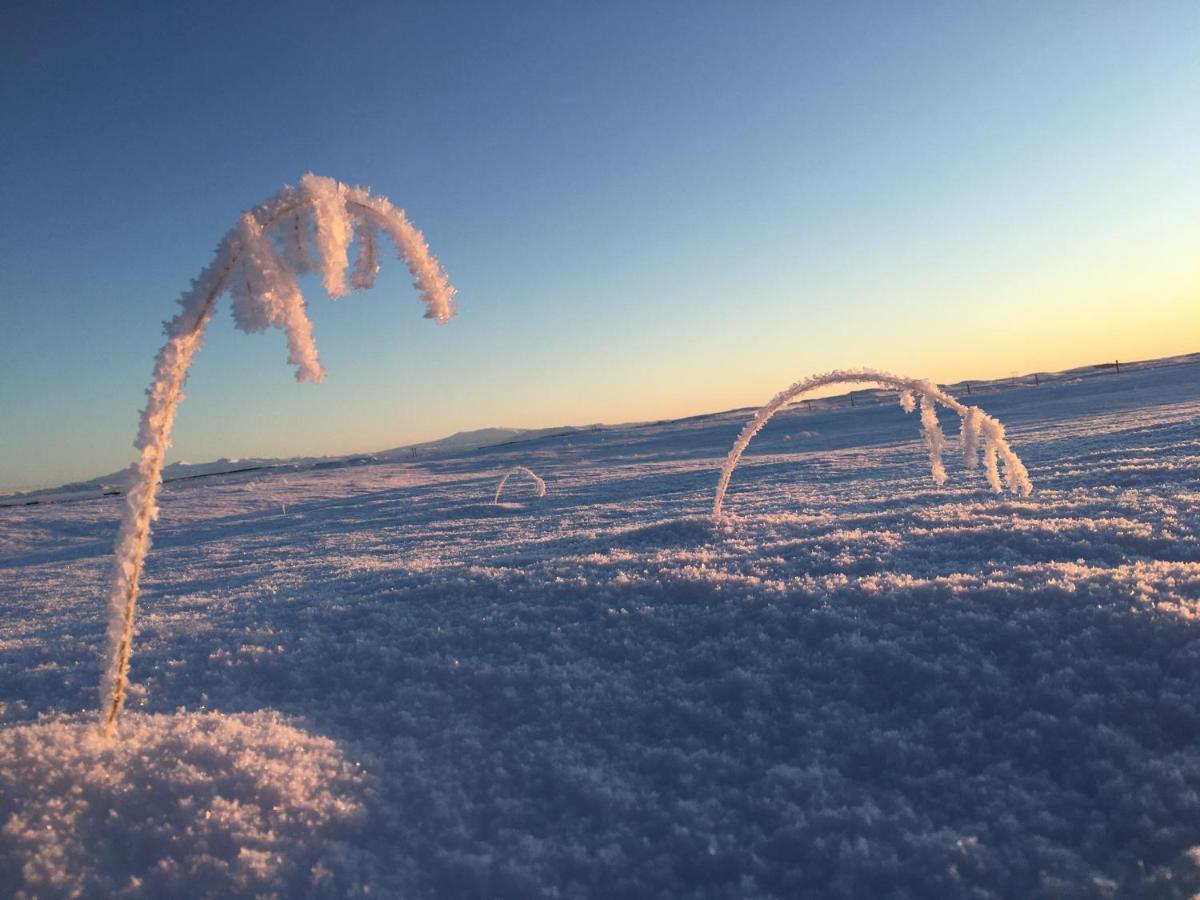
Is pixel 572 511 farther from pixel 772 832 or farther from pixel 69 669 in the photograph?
pixel 772 832

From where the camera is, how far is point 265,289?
9.94 feet

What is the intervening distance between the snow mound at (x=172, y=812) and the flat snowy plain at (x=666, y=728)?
1cm

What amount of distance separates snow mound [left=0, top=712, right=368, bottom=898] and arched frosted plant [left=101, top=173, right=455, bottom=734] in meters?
0.30

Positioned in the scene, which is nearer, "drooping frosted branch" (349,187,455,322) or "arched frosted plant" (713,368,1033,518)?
"drooping frosted branch" (349,187,455,322)

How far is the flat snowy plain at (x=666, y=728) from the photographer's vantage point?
8.86 feet

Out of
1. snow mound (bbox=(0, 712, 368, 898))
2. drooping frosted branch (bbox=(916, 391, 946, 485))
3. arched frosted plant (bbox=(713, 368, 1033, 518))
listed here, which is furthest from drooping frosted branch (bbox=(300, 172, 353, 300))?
drooping frosted branch (bbox=(916, 391, 946, 485))

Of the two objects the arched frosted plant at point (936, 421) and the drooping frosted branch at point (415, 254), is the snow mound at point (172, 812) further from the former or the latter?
the arched frosted plant at point (936, 421)

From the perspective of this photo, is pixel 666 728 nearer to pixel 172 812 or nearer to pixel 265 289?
pixel 172 812

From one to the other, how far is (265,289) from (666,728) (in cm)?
289

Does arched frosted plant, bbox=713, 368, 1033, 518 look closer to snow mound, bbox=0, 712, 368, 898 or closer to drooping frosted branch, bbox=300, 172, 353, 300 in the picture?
drooping frosted branch, bbox=300, 172, 353, 300

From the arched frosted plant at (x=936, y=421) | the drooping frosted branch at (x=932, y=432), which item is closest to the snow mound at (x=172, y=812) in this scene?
the arched frosted plant at (x=936, y=421)

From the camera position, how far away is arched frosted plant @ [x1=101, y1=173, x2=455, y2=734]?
3.06 metres

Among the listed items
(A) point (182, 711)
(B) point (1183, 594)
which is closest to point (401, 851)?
(A) point (182, 711)

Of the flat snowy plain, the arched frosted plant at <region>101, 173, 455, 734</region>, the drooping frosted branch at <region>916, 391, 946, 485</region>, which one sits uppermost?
the arched frosted plant at <region>101, 173, 455, 734</region>
